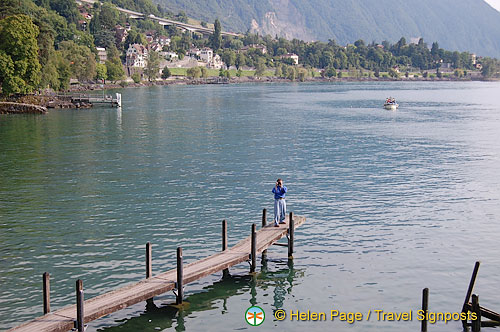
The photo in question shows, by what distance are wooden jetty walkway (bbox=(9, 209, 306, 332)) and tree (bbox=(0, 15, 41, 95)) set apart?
9504 cm

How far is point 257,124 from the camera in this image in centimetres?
11494

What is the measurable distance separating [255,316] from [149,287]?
17.5 ft

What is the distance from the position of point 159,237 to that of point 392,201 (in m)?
21.8

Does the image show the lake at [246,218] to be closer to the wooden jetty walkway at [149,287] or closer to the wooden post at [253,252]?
the wooden post at [253,252]

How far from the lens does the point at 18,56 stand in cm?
11775

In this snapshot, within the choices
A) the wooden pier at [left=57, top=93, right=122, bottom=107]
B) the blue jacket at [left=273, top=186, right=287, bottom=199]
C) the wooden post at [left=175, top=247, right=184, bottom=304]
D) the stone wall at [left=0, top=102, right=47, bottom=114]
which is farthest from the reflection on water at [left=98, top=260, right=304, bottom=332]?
the wooden pier at [left=57, top=93, right=122, bottom=107]

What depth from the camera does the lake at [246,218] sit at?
99.3 feet

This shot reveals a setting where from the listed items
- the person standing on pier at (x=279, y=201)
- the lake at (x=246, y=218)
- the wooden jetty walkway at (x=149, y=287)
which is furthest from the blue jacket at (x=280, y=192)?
the lake at (x=246, y=218)

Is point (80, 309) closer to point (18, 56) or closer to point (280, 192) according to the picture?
point (280, 192)

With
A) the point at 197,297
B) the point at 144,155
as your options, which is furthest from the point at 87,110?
the point at 197,297

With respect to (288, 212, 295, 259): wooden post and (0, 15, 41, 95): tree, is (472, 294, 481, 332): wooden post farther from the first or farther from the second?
(0, 15, 41, 95): tree

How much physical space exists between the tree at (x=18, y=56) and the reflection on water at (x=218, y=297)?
317ft

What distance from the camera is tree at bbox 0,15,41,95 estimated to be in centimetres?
11544

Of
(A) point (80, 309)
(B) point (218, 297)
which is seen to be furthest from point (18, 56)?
(A) point (80, 309)
